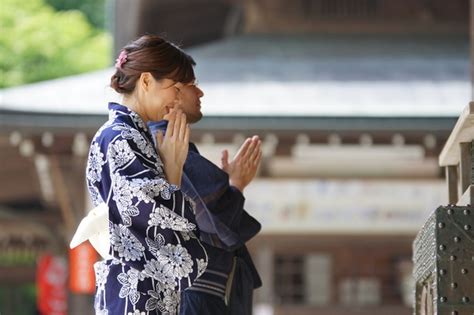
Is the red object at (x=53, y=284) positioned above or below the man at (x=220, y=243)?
above

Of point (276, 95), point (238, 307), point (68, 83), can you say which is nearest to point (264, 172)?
point (276, 95)

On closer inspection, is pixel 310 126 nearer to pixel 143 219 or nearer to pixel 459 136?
pixel 459 136

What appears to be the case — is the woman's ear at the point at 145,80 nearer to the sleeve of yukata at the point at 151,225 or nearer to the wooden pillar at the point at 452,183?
the sleeve of yukata at the point at 151,225

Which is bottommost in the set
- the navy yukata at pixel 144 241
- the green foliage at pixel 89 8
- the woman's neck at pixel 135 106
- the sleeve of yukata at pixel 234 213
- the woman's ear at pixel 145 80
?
the navy yukata at pixel 144 241

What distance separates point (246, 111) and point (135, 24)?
4274 mm

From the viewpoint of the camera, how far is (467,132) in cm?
310

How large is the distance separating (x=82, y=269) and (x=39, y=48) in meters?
14.0

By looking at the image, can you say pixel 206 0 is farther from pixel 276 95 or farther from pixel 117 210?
pixel 117 210

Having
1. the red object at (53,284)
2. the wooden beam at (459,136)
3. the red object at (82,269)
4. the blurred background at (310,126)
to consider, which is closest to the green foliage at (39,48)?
the red object at (53,284)

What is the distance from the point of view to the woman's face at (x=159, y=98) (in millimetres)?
3197

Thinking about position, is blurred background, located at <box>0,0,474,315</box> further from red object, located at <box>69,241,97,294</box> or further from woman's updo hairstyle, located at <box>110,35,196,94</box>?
woman's updo hairstyle, located at <box>110,35,196,94</box>

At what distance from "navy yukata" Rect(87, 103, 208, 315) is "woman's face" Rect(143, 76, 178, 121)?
0.61 feet

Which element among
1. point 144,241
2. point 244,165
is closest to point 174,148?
point 144,241

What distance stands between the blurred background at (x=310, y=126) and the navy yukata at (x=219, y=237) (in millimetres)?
5385
